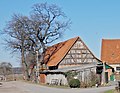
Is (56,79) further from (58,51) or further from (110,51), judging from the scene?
(110,51)

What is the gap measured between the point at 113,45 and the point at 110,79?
53.7ft

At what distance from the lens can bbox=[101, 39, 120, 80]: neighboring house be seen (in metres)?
69.0

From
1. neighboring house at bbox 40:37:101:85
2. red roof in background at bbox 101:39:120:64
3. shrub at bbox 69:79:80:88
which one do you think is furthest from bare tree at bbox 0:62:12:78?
shrub at bbox 69:79:80:88

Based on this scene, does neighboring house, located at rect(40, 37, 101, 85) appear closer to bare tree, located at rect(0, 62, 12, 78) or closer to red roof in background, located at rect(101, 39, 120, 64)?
red roof in background, located at rect(101, 39, 120, 64)

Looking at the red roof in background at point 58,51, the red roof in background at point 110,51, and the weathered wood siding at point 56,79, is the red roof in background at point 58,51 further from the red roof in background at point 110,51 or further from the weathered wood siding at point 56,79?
the red roof in background at point 110,51

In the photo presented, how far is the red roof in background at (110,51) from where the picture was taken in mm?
69925

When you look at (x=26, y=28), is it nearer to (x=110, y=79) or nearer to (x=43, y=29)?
(x=43, y=29)

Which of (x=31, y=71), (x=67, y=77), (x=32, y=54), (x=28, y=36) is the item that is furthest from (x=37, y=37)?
(x=67, y=77)

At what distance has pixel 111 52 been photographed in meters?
72.1

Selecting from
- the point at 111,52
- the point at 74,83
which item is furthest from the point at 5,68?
the point at 74,83

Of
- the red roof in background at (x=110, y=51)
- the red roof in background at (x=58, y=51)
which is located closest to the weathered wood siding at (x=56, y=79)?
the red roof in background at (x=58, y=51)

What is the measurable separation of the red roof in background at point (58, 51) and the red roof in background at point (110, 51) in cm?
1047

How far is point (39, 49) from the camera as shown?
219 feet

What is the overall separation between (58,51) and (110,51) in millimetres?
13480
